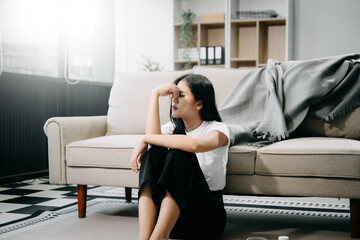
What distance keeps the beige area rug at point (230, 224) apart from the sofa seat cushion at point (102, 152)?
29cm

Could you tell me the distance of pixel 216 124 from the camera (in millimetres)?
1840

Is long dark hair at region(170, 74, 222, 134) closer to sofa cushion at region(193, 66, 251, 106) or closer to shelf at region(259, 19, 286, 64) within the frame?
sofa cushion at region(193, 66, 251, 106)

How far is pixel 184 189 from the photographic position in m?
1.66

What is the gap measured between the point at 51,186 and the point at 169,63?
2408mm

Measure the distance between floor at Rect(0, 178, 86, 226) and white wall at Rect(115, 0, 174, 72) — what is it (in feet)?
7.47

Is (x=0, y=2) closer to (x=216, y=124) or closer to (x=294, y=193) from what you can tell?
(x=216, y=124)

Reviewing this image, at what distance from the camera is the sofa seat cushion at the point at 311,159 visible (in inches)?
72.5

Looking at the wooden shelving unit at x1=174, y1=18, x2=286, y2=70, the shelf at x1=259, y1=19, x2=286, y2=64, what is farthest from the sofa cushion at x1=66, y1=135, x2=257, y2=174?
the shelf at x1=259, y1=19, x2=286, y2=64

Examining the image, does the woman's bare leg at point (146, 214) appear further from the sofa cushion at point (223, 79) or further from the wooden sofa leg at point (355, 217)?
the sofa cushion at point (223, 79)

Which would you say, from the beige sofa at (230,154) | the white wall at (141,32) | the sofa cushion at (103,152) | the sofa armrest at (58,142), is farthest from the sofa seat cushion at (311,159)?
the white wall at (141,32)

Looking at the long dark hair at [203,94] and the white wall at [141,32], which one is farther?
the white wall at [141,32]

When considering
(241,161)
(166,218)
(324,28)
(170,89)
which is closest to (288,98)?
(241,161)

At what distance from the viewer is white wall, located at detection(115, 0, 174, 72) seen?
17.9 feet

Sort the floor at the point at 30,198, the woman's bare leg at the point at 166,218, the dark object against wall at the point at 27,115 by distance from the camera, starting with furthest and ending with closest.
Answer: the dark object against wall at the point at 27,115 → the floor at the point at 30,198 → the woman's bare leg at the point at 166,218
